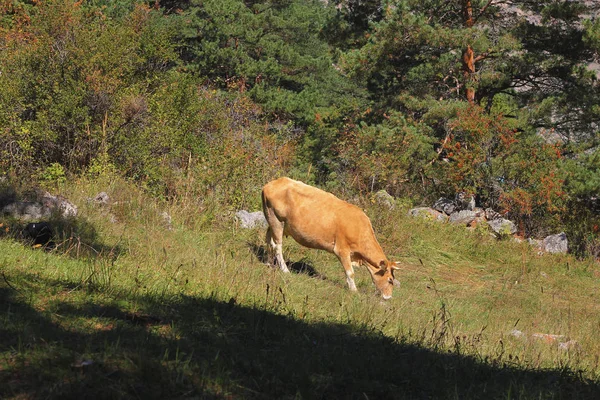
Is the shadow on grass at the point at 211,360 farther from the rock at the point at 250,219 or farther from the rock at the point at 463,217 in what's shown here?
the rock at the point at 463,217

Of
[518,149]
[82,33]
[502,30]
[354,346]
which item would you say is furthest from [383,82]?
[354,346]

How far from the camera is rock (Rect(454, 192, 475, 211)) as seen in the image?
60.3ft

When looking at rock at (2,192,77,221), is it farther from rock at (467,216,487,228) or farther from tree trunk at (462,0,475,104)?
tree trunk at (462,0,475,104)

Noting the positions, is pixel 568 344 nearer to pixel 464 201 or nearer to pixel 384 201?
pixel 384 201

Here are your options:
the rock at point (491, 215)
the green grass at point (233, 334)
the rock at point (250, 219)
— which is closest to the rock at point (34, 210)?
the green grass at point (233, 334)

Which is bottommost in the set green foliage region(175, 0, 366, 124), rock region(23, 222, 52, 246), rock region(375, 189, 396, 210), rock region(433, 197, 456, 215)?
green foliage region(175, 0, 366, 124)

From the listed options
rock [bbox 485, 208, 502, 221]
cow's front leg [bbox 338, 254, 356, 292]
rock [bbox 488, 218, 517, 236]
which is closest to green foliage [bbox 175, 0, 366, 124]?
rock [bbox 485, 208, 502, 221]

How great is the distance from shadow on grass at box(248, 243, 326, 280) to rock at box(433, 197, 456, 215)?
811 cm

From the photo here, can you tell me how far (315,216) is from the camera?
1052cm

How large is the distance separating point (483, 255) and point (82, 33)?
10.2 m

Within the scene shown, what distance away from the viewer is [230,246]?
11.2m

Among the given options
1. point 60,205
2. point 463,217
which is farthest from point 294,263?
point 463,217

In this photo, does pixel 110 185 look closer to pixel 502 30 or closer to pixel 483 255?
pixel 483 255

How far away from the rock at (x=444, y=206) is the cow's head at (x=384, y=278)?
9.40 meters
